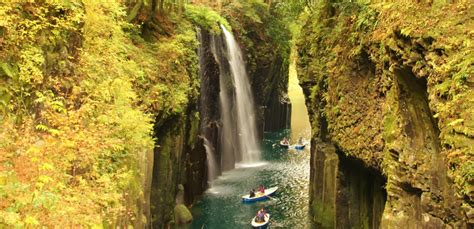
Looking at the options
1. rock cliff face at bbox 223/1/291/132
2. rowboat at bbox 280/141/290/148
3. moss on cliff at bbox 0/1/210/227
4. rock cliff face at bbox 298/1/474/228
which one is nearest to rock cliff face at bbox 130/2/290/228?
rock cliff face at bbox 223/1/291/132

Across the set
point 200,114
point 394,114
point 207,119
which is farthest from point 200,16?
point 394,114

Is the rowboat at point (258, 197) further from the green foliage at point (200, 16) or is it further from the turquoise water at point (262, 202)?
the green foliage at point (200, 16)

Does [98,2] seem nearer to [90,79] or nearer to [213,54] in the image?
[90,79]

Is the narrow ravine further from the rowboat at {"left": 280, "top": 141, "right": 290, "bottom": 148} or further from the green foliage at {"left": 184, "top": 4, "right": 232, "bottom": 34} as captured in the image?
the green foliage at {"left": 184, "top": 4, "right": 232, "bottom": 34}

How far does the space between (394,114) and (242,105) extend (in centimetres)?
2653

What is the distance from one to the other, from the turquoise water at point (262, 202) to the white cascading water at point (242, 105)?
5.72ft

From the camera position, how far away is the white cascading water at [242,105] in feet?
121

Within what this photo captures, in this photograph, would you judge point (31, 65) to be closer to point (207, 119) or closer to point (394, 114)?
point (394, 114)

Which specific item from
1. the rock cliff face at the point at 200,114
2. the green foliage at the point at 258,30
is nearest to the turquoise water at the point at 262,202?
the rock cliff face at the point at 200,114

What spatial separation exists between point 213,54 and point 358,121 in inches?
631

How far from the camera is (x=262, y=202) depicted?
1023 inches

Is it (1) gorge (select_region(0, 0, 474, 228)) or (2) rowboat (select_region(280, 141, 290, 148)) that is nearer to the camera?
(1) gorge (select_region(0, 0, 474, 228))

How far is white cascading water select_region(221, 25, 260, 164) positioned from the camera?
37031 mm

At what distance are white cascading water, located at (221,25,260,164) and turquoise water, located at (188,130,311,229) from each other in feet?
5.72
